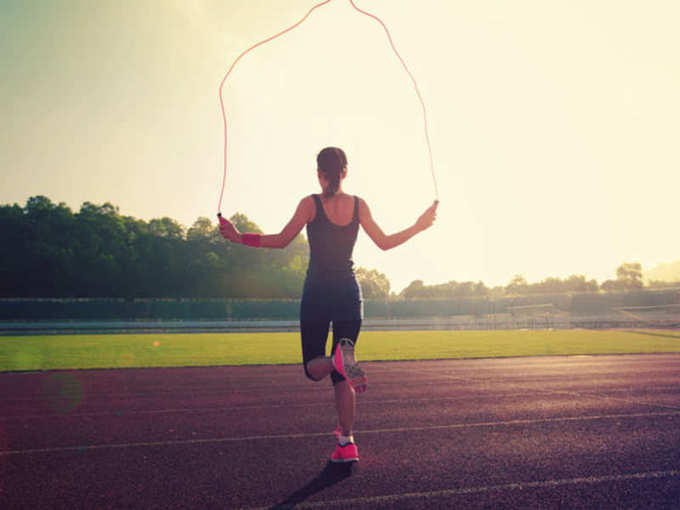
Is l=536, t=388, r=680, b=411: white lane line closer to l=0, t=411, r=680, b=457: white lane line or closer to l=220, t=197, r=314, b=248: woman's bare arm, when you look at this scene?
l=0, t=411, r=680, b=457: white lane line

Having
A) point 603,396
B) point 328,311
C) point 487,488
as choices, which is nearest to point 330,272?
point 328,311

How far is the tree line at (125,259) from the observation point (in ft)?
226

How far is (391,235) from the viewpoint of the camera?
4.41 m

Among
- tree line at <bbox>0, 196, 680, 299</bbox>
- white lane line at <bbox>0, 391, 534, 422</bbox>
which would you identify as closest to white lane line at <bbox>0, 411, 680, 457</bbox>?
white lane line at <bbox>0, 391, 534, 422</bbox>

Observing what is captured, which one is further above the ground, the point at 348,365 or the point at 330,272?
the point at 330,272

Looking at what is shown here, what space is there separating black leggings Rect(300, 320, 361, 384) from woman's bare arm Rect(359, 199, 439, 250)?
0.71m

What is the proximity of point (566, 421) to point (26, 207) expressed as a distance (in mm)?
81837

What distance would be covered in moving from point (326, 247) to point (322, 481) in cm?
169

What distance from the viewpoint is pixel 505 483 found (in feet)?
12.3

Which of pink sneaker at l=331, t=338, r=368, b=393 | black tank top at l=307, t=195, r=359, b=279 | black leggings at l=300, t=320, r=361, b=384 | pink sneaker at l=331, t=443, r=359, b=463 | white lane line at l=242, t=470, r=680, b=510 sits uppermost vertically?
black tank top at l=307, t=195, r=359, b=279

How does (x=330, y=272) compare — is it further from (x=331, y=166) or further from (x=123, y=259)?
(x=123, y=259)

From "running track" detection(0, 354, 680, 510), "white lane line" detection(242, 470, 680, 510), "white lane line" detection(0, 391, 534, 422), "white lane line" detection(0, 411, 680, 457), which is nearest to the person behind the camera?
"white lane line" detection(242, 470, 680, 510)

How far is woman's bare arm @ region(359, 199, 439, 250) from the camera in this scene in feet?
14.2

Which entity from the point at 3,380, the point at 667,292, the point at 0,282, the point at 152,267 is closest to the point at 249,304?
the point at 152,267
